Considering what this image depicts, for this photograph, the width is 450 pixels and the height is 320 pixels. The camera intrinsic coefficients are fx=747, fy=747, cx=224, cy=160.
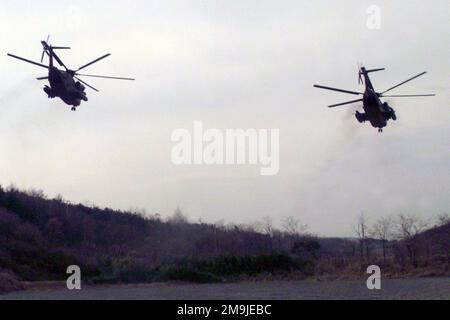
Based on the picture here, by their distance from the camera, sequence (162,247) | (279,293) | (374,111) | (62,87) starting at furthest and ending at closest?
(162,247) < (279,293) < (374,111) < (62,87)

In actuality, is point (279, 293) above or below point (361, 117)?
below

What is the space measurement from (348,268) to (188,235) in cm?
2356

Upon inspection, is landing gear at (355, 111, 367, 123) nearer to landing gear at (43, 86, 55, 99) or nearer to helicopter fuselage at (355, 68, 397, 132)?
helicopter fuselage at (355, 68, 397, 132)

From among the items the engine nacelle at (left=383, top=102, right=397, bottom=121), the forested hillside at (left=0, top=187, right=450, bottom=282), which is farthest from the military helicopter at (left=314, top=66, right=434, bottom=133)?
the forested hillside at (left=0, top=187, right=450, bottom=282)

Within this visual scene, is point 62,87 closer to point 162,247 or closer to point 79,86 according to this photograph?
point 79,86

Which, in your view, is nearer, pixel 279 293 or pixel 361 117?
pixel 361 117

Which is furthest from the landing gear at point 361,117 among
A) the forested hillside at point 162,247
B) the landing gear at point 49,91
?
the forested hillside at point 162,247

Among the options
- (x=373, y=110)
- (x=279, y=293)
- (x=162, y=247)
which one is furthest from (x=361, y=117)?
(x=162, y=247)

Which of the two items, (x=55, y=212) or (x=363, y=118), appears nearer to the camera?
(x=363, y=118)

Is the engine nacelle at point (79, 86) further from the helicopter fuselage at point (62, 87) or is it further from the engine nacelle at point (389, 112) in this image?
the engine nacelle at point (389, 112)

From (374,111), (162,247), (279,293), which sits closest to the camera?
(374,111)

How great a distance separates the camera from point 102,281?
55.0 metres
